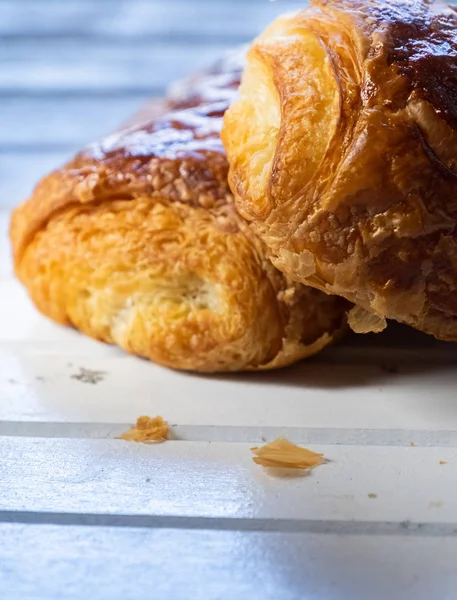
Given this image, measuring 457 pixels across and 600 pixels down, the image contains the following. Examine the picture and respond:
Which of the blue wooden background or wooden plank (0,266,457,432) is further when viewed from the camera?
the blue wooden background

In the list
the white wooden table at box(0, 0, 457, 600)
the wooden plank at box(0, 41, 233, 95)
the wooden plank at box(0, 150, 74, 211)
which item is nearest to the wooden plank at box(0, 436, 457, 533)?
the white wooden table at box(0, 0, 457, 600)

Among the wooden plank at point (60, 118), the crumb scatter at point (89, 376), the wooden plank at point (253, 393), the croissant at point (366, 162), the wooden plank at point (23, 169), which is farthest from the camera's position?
the wooden plank at point (60, 118)

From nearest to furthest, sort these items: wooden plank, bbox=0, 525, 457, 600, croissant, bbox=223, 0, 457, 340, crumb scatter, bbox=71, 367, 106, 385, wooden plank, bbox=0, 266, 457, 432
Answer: wooden plank, bbox=0, 525, 457, 600 → croissant, bbox=223, 0, 457, 340 → wooden plank, bbox=0, 266, 457, 432 → crumb scatter, bbox=71, 367, 106, 385

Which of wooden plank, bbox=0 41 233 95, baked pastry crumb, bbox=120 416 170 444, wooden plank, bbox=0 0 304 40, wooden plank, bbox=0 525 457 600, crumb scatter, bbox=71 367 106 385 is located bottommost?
wooden plank, bbox=0 525 457 600

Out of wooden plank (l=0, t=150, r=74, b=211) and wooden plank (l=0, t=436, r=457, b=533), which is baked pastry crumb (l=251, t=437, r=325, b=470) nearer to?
wooden plank (l=0, t=436, r=457, b=533)

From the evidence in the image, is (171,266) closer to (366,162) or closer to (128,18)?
(366,162)

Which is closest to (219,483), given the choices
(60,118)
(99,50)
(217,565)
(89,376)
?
(217,565)

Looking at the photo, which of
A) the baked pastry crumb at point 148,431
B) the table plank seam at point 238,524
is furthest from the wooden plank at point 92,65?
the table plank seam at point 238,524

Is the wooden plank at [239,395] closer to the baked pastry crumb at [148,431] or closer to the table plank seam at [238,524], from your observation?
the baked pastry crumb at [148,431]
